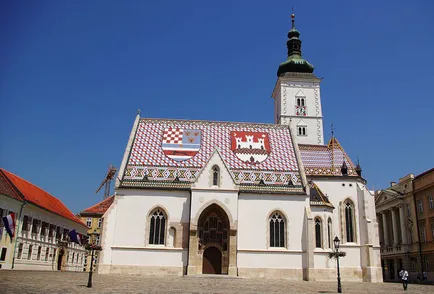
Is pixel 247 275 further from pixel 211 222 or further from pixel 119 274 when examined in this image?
pixel 119 274

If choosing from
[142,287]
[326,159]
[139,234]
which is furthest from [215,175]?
[142,287]

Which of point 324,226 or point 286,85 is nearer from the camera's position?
point 324,226

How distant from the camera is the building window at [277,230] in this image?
33250 mm

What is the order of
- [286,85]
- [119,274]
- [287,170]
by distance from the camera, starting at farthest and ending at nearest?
1. [286,85]
2. [287,170]
3. [119,274]

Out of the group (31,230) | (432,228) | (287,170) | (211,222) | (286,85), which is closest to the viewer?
(211,222)

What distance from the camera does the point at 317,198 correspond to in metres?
35.4

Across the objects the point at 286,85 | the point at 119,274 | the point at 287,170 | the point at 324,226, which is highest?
the point at 286,85

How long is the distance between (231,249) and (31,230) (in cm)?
2105

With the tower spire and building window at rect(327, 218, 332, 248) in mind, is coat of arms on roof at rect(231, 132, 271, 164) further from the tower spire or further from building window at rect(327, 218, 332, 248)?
the tower spire

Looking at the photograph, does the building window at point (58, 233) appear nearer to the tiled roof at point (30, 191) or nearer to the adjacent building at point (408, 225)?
the tiled roof at point (30, 191)

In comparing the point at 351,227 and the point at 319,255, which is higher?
the point at 351,227

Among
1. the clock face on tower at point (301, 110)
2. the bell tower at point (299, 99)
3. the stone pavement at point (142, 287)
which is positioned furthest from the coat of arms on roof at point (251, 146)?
the stone pavement at point (142, 287)

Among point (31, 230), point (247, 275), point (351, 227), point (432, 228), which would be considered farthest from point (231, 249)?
point (432, 228)

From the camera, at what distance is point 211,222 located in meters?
33.6
